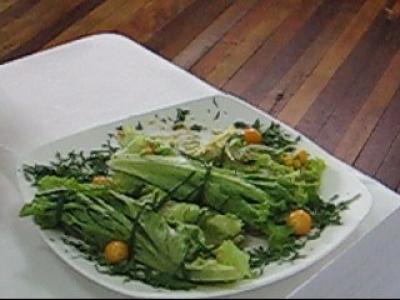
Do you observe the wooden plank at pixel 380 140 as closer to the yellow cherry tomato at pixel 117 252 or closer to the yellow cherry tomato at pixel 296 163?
the yellow cherry tomato at pixel 296 163

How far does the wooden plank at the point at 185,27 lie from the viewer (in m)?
2.54

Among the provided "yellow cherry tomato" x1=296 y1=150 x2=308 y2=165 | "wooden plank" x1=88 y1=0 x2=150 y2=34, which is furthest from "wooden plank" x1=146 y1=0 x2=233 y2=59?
"yellow cherry tomato" x1=296 y1=150 x2=308 y2=165

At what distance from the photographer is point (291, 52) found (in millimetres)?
2545

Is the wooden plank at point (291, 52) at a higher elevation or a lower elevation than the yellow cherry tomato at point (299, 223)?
higher

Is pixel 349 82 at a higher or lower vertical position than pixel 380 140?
higher

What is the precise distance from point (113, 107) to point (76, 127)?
0.24 ft

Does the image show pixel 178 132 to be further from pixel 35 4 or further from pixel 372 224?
pixel 35 4

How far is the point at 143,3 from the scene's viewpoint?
2781 millimetres

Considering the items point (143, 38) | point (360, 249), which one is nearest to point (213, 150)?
point (360, 249)

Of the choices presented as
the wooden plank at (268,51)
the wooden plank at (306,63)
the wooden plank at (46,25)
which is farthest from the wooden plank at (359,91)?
the wooden plank at (46,25)

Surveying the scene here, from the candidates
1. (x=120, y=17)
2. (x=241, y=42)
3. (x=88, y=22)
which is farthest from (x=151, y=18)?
(x=241, y=42)

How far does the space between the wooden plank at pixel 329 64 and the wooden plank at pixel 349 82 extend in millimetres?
15

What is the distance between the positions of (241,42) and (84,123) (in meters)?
1.47

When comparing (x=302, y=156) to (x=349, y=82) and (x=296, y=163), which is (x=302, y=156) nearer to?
(x=296, y=163)
